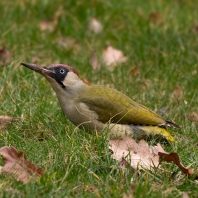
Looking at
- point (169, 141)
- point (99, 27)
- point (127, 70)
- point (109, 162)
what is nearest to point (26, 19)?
point (99, 27)

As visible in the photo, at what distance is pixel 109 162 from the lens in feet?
13.4

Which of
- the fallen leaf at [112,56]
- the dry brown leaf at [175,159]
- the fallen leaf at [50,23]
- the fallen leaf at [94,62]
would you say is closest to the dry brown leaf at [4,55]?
the fallen leaf at [94,62]

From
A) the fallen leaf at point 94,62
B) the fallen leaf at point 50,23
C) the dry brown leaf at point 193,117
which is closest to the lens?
the dry brown leaf at point 193,117

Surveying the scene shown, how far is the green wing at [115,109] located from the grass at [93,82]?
0.22 metres

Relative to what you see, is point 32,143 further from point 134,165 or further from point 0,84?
point 0,84

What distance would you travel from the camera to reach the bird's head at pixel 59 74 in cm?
490

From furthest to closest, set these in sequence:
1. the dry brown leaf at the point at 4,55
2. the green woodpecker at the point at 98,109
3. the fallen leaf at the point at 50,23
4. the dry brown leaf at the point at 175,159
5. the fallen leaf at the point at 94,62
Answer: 1. the fallen leaf at the point at 50,23
2. the fallen leaf at the point at 94,62
3. the dry brown leaf at the point at 4,55
4. the green woodpecker at the point at 98,109
5. the dry brown leaf at the point at 175,159

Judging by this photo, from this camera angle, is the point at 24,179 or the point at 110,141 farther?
the point at 110,141

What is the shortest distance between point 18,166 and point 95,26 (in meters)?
4.13

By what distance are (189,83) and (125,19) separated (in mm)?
2119

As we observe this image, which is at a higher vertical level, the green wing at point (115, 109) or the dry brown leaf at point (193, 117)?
the green wing at point (115, 109)

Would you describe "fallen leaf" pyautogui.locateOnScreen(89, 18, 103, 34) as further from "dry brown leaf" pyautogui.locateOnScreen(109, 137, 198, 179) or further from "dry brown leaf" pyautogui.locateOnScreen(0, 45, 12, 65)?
"dry brown leaf" pyautogui.locateOnScreen(109, 137, 198, 179)

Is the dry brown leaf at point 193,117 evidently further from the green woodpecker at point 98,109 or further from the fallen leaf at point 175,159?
the fallen leaf at point 175,159

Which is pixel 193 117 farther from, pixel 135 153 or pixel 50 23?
pixel 50 23
